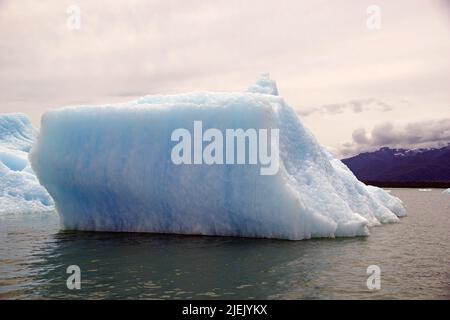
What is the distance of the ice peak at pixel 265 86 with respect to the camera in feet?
76.8

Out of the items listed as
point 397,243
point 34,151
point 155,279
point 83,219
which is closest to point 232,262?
point 155,279

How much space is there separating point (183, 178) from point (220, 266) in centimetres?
611

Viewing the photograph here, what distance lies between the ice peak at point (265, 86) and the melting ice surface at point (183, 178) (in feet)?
11.9

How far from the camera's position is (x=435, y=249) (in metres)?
16.0

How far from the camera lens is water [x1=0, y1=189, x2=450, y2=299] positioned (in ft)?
33.8

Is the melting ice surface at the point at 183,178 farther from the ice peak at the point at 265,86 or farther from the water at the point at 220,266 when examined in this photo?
the ice peak at the point at 265,86

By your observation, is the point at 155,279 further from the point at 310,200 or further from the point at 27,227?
the point at 27,227

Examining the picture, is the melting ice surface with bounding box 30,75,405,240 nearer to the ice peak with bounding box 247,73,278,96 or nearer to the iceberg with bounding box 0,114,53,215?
the ice peak with bounding box 247,73,278,96

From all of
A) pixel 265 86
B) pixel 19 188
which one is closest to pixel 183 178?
pixel 265 86

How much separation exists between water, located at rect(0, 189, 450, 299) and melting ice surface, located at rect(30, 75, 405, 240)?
37.8 inches

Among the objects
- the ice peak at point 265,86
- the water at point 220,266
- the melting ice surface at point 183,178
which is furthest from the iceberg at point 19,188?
the ice peak at point 265,86

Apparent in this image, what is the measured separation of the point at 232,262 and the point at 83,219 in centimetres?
986
